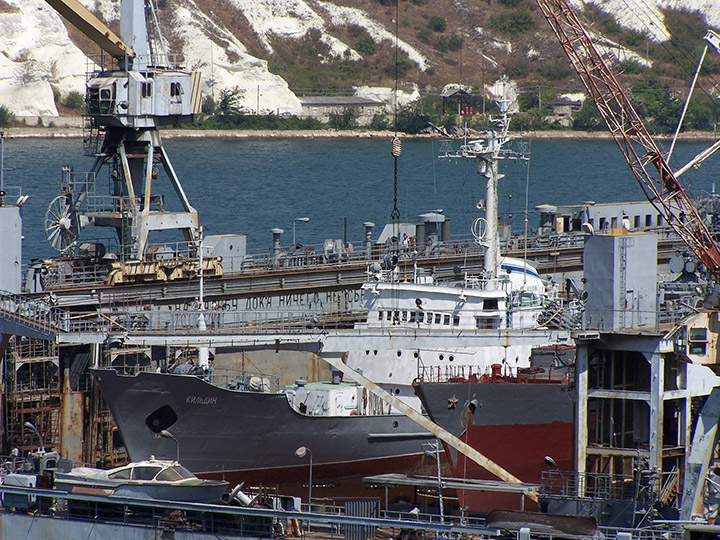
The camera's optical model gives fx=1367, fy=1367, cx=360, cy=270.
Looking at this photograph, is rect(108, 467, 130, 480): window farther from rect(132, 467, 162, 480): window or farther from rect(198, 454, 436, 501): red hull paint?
rect(198, 454, 436, 501): red hull paint

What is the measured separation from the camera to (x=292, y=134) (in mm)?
189500

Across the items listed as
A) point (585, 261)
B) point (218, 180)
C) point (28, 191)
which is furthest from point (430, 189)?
point (585, 261)

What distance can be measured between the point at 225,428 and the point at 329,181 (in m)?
91.3

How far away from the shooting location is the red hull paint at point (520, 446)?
1692 inches

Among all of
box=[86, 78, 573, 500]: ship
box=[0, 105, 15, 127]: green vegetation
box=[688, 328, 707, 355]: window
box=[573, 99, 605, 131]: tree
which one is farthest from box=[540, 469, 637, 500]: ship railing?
box=[573, 99, 605, 131]: tree

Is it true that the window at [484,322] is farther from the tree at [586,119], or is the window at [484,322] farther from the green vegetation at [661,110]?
the tree at [586,119]

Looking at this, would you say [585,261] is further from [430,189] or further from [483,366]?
[430,189]

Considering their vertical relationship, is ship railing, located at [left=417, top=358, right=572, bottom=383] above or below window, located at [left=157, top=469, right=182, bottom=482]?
above

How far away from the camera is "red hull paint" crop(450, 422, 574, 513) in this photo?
43.0 m

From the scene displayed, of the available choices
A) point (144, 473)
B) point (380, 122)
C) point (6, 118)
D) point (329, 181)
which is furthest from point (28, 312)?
point (380, 122)

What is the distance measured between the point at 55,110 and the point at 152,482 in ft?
501

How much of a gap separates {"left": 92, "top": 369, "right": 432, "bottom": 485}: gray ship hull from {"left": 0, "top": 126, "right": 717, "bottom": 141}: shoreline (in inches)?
5117

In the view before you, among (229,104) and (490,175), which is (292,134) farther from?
(490,175)

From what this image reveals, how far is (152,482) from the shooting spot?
33.4m
